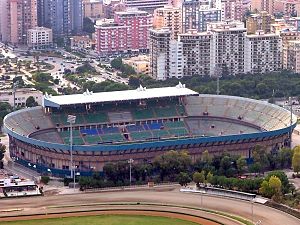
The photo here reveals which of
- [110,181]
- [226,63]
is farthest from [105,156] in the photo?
[226,63]

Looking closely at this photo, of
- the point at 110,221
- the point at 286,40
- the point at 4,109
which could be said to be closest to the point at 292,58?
the point at 286,40

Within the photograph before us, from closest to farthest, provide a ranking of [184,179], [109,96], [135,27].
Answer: [184,179] → [109,96] → [135,27]

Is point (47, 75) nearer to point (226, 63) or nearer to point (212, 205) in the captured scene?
point (226, 63)

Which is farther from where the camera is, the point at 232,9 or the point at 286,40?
the point at 232,9

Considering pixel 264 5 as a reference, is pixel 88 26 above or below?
below

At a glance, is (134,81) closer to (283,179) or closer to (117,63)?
(117,63)

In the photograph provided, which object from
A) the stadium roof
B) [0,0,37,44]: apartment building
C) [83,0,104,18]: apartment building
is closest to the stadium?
the stadium roof

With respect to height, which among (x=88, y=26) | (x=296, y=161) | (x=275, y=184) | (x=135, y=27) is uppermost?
(x=135, y=27)
